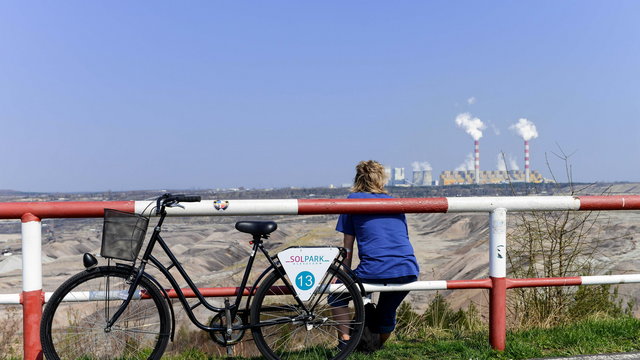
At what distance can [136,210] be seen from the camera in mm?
3510

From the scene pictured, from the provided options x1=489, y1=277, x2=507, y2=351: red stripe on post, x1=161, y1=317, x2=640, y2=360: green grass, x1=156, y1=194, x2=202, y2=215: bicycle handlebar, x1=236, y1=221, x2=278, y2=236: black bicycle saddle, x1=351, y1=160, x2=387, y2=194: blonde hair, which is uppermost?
x1=351, y1=160, x2=387, y2=194: blonde hair

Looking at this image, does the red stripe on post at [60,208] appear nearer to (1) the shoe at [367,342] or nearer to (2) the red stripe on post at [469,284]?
(1) the shoe at [367,342]

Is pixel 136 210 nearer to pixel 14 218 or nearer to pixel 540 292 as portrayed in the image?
pixel 14 218

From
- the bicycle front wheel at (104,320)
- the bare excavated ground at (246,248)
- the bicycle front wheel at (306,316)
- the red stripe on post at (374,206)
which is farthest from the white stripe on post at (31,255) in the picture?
the bare excavated ground at (246,248)

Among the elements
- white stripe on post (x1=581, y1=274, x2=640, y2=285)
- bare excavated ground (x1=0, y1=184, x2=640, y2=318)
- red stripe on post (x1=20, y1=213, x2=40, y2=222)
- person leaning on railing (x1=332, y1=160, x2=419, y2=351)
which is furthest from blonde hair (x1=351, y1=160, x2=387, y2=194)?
bare excavated ground (x1=0, y1=184, x2=640, y2=318)

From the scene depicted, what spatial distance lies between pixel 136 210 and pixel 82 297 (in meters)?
0.56

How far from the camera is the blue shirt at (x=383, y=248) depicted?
3832 millimetres

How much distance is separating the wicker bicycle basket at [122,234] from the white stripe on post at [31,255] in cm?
45

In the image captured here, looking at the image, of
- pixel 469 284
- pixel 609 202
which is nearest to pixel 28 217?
pixel 469 284

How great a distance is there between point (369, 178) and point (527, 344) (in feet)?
4.85

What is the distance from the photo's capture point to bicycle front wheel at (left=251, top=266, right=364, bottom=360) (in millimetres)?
3641

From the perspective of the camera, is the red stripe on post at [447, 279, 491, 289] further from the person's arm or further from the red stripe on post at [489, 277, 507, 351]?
the person's arm

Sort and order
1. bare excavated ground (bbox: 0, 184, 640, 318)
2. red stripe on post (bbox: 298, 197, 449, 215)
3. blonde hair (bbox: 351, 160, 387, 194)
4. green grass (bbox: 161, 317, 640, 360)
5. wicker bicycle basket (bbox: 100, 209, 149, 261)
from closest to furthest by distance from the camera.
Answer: wicker bicycle basket (bbox: 100, 209, 149, 261) < red stripe on post (bbox: 298, 197, 449, 215) < green grass (bbox: 161, 317, 640, 360) < blonde hair (bbox: 351, 160, 387, 194) < bare excavated ground (bbox: 0, 184, 640, 318)

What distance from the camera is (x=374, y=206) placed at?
12.3 ft
